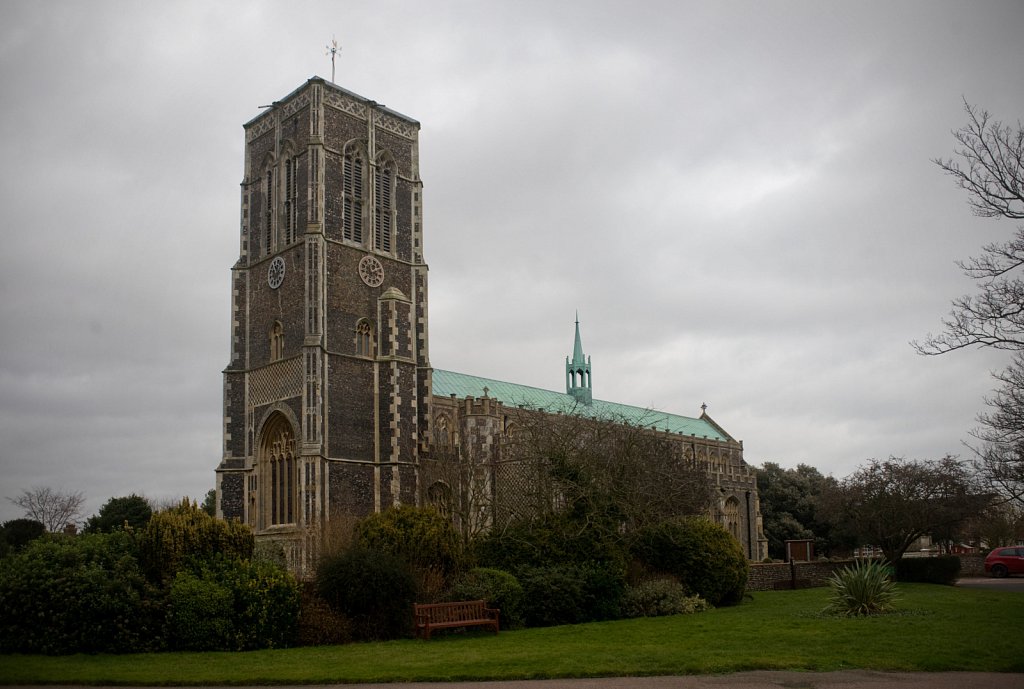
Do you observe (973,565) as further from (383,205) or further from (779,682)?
(779,682)

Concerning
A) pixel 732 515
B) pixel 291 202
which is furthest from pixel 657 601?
pixel 732 515

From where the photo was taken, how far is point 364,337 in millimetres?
34500

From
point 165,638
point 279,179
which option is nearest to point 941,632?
point 165,638

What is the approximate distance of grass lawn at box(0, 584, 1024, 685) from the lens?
1240 cm

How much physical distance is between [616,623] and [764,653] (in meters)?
6.13

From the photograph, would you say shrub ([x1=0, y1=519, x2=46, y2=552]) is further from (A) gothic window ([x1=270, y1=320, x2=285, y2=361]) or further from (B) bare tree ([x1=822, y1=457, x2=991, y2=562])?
(B) bare tree ([x1=822, y1=457, x2=991, y2=562])

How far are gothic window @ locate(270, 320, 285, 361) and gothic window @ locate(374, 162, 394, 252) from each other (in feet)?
16.3

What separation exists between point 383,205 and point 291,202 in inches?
147

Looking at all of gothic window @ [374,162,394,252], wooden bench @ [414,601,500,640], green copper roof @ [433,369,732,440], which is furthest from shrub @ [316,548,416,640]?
gothic window @ [374,162,394,252]

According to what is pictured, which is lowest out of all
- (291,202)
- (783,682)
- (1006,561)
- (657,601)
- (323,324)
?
(1006,561)

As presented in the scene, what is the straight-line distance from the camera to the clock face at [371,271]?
34.9m

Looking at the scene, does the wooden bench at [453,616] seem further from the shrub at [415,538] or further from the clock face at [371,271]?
the clock face at [371,271]

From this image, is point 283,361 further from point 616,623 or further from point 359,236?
point 616,623

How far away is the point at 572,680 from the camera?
1207cm
